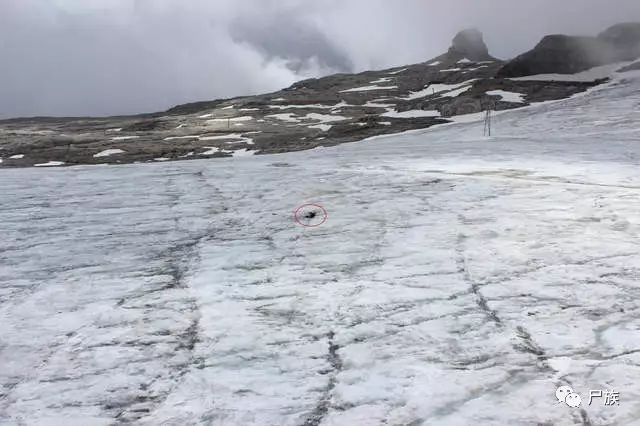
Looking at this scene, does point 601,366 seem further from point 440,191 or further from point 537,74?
point 537,74

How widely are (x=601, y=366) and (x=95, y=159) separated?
4252cm

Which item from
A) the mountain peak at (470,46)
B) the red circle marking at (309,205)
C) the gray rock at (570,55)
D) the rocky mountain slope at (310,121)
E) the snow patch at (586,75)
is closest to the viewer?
the red circle marking at (309,205)

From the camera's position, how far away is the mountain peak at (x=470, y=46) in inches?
4705

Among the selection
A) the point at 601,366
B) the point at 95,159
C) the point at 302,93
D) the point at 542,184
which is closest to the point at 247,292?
the point at 601,366

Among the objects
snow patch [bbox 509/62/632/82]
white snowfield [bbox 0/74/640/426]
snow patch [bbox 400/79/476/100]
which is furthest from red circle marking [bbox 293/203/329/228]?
snow patch [bbox 400/79/476/100]

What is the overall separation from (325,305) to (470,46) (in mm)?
126778

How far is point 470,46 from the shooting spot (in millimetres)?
121375

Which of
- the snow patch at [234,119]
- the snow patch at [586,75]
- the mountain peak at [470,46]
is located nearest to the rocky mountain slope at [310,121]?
the snow patch at [234,119]

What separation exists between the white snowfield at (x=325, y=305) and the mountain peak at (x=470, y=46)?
116709mm

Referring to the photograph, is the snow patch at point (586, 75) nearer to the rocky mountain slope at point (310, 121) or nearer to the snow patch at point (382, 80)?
the rocky mountain slope at point (310, 121)

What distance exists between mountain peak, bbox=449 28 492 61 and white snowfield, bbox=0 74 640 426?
383 ft

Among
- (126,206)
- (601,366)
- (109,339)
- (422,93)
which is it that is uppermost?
(422,93)

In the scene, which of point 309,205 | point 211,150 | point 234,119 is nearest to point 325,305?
point 309,205

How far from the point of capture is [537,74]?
208 ft
